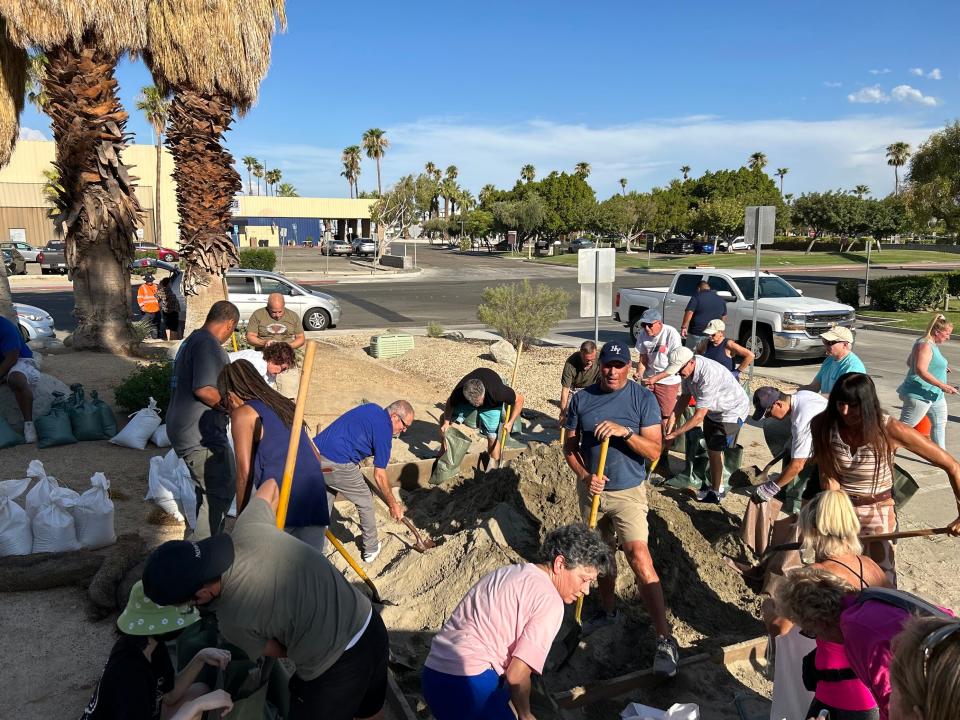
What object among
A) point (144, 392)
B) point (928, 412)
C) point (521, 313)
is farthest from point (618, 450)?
point (521, 313)

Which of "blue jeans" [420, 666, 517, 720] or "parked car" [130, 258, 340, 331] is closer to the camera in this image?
Result: "blue jeans" [420, 666, 517, 720]

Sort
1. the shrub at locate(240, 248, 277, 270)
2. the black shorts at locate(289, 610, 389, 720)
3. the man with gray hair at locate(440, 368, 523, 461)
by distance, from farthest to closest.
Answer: the shrub at locate(240, 248, 277, 270)
the man with gray hair at locate(440, 368, 523, 461)
the black shorts at locate(289, 610, 389, 720)

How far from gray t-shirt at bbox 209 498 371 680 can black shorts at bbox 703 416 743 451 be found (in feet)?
15.5

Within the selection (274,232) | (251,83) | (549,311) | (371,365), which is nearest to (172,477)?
(371,365)

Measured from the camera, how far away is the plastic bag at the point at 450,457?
7.30 m

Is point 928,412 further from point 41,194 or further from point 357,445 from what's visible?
point 41,194

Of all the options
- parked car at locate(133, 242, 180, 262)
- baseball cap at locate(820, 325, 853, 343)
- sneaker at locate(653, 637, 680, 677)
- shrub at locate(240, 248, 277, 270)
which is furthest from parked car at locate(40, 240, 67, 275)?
sneaker at locate(653, 637, 680, 677)

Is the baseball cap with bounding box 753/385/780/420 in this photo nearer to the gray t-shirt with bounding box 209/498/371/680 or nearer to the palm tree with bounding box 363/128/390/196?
the gray t-shirt with bounding box 209/498/371/680

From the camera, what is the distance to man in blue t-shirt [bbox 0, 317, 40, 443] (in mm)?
7566

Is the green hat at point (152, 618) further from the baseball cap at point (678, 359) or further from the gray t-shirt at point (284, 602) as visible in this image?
the baseball cap at point (678, 359)

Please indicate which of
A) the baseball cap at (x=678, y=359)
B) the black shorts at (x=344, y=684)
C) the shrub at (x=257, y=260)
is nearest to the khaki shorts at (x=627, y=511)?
the black shorts at (x=344, y=684)

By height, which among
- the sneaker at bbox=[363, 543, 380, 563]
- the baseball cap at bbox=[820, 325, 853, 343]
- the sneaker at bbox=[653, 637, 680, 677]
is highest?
the baseball cap at bbox=[820, 325, 853, 343]

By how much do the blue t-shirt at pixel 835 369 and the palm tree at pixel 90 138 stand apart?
10686 millimetres

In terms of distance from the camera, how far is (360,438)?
5.30 m
